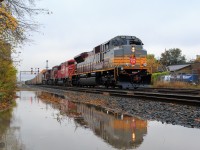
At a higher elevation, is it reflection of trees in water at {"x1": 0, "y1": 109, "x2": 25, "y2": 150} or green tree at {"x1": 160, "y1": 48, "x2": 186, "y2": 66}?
green tree at {"x1": 160, "y1": 48, "x2": 186, "y2": 66}

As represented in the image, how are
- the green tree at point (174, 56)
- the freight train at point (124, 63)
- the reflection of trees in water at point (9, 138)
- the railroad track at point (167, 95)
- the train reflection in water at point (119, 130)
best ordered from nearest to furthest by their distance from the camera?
the reflection of trees in water at point (9, 138), the train reflection in water at point (119, 130), the railroad track at point (167, 95), the freight train at point (124, 63), the green tree at point (174, 56)

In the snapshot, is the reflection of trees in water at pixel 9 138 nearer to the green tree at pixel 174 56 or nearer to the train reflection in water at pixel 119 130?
the train reflection in water at pixel 119 130

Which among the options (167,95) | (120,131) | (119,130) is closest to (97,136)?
(120,131)

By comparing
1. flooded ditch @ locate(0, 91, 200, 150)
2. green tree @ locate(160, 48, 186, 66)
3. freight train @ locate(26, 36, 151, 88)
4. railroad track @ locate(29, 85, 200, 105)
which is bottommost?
flooded ditch @ locate(0, 91, 200, 150)

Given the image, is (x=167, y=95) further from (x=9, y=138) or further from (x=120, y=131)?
(x=9, y=138)

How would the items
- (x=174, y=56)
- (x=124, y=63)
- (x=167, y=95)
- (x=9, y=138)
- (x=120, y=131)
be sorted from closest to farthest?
(x=9, y=138), (x=120, y=131), (x=167, y=95), (x=124, y=63), (x=174, y=56)

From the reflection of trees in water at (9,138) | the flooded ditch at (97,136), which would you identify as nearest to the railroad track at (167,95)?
the flooded ditch at (97,136)

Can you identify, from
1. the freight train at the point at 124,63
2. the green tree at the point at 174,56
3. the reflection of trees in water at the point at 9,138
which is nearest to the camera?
the reflection of trees in water at the point at 9,138

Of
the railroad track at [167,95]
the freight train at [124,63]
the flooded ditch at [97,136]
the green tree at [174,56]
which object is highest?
the green tree at [174,56]

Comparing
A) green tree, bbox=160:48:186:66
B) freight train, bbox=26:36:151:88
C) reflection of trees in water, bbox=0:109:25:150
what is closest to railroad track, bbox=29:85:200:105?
freight train, bbox=26:36:151:88

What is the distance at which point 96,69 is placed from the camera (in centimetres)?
3066

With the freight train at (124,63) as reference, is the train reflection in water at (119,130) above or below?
below

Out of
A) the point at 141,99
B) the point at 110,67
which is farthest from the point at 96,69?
the point at 141,99

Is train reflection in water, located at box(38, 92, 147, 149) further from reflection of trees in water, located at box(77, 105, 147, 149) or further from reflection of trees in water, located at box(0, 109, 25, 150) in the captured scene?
reflection of trees in water, located at box(0, 109, 25, 150)
